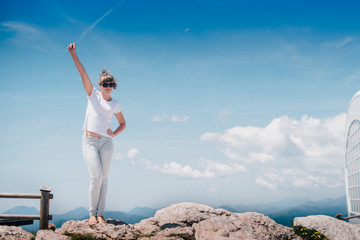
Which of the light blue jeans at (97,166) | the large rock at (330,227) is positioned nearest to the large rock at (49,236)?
the light blue jeans at (97,166)

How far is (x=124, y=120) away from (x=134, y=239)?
8.92 ft

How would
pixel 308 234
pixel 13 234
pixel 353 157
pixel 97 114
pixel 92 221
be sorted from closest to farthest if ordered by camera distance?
pixel 13 234 → pixel 97 114 → pixel 92 221 → pixel 308 234 → pixel 353 157

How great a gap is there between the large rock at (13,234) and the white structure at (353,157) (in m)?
25.6

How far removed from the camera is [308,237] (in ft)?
36.3

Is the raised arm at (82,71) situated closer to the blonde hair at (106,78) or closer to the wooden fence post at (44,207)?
the blonde hair at (106,78)

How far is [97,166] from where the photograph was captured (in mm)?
6777

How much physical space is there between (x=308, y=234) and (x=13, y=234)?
9.48 m

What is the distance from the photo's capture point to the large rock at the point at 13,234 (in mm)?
6480

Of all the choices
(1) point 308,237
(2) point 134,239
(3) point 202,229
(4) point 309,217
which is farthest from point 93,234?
(4) point 309,217

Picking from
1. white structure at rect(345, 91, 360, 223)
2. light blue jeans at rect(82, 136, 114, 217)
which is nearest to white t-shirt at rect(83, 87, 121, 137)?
light blue jeans at rect(82, 136, 114, 217)

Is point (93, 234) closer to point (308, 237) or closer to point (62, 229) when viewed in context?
point (62, 229)

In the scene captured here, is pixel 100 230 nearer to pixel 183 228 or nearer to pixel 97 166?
pixel 97 166

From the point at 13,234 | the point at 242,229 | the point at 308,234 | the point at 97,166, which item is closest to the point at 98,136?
the point at 97,166

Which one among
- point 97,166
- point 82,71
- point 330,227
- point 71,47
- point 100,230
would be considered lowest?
point 330,227
